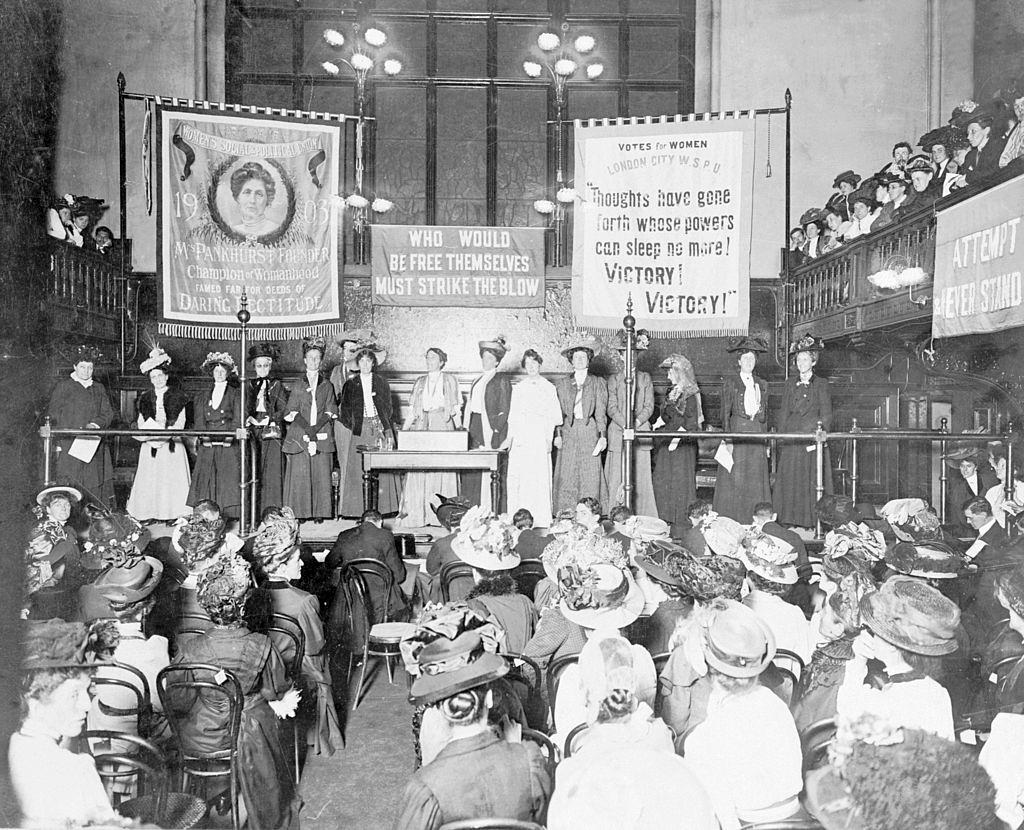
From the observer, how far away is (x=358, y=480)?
23.8 feet

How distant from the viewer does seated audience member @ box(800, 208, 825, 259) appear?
808 cm

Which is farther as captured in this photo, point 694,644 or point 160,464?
point 160,464

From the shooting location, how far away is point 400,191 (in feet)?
32.7

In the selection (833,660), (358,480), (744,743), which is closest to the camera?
(744,743)

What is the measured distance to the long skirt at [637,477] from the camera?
709cm

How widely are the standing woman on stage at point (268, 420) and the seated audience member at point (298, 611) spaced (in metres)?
3.58

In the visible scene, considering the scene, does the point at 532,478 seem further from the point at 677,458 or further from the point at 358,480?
the point at 358,480

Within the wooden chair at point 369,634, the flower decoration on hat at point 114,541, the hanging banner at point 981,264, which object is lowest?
the wooden chair at point 369,634

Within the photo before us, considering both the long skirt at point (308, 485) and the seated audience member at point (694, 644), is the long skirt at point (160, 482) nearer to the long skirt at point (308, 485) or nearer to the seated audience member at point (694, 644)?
the long skirt at point (308, 485)

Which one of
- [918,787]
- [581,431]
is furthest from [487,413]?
[918,787]

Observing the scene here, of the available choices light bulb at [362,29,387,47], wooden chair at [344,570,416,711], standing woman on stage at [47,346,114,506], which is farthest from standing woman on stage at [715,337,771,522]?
light bulb at [362,29,387,47]

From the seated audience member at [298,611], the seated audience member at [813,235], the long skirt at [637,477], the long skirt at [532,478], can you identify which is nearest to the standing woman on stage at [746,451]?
the long skirt at [637,477]

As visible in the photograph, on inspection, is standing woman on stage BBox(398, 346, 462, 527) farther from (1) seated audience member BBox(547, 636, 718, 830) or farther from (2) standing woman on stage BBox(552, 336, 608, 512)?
(1) seated audience member BBox(547, 636, 718, 830)

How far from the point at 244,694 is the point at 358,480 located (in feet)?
14.9
